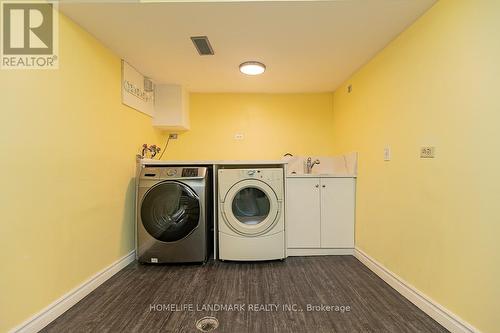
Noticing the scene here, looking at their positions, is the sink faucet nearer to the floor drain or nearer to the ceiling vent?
the ceiling vent

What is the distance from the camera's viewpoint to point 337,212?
102 inches

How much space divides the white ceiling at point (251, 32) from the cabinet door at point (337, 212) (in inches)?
50.1

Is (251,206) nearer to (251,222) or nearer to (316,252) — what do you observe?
(251,222)

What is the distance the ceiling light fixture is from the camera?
7.77 ft

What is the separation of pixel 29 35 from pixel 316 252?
295cm

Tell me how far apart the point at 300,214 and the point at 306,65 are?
62.1 inches

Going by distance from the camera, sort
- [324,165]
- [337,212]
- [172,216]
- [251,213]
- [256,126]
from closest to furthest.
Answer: [172,216] < [251,213] < [337,212] < [324,165] < [256,126]

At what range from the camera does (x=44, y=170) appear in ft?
4.83

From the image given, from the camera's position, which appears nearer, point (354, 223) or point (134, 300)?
point (134, 300)

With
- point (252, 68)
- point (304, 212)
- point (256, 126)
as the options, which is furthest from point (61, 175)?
point (256, 126)

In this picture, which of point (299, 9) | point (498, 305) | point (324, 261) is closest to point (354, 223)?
point (324, 261)

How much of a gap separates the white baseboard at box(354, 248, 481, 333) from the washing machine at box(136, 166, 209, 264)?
1.61m

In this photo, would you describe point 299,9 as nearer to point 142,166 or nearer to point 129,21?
point 129,21

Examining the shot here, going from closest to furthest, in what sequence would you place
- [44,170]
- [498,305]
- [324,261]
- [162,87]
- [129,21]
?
1. [498,305]
2. [44,170]
3. [129,21]
4. [324,261]
5. [162,87]
